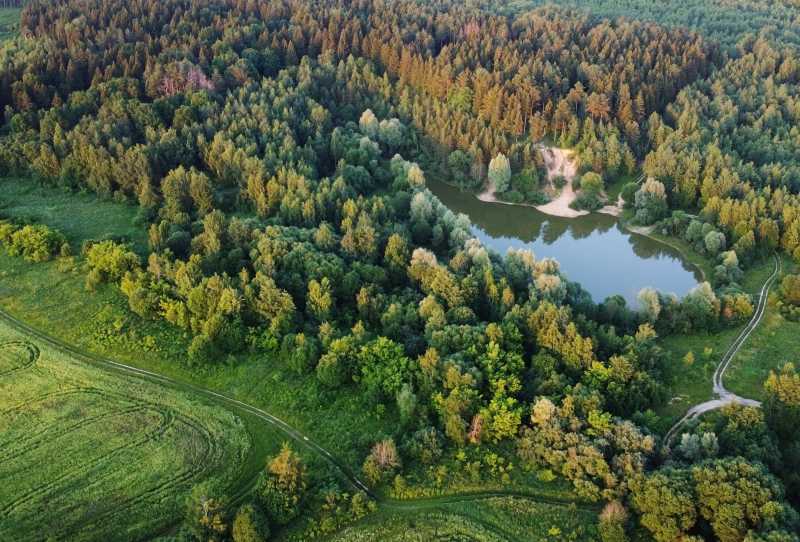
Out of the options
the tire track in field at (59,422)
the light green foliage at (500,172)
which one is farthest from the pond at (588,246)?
the tire track in field at (59,422)

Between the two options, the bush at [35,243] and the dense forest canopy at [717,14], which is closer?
the bush at [35,243]

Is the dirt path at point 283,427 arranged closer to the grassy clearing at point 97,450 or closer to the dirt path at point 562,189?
the grassy clearing at point 97,450

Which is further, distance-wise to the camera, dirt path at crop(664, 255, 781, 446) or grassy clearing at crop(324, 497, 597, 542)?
dirt path at crop(664, 255, 781, 446)

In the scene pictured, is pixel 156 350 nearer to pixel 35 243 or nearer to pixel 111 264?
pixel 111 264

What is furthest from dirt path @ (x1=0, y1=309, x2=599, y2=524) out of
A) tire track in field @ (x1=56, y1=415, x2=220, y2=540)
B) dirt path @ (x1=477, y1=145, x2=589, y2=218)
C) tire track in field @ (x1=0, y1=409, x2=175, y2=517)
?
dirt path @ (x1=477, y1=145, x2=589, y2=218)

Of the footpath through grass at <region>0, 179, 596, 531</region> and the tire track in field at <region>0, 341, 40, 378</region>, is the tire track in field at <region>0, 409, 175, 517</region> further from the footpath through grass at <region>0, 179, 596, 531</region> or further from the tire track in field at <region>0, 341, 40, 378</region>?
the tire track in field at <region>0, 341, 40, 378</region>

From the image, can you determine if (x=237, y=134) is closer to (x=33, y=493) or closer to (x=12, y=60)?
(x=12, y=60)
